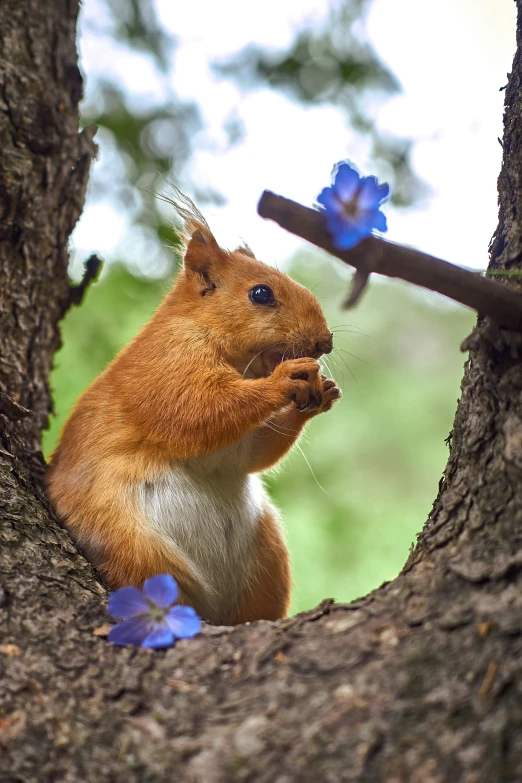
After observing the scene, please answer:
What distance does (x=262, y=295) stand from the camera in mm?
2896

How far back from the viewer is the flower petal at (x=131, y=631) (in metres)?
1.81

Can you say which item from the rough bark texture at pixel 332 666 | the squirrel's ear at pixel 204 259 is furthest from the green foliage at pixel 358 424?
the rough bark texture at pixel 332 666

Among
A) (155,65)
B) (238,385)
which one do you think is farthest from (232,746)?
(155,65)

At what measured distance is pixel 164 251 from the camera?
497 cm

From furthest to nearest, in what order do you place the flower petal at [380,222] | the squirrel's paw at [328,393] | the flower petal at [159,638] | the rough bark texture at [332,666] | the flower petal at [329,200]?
the squirrel's paw at [328,393]
the flower petal at [159,638]
the flower petal at [380,222]
the flower petal at [329,200]
the rough bark texture at [332,666]

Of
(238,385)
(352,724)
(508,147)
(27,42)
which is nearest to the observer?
(352,724)

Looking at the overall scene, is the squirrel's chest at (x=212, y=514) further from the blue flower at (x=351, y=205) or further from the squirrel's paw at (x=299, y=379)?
the blue flower at (x=351, y=205)

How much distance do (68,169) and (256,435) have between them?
1.53 metres

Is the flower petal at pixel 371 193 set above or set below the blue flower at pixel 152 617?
above

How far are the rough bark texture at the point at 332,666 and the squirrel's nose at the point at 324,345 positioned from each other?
809 mm

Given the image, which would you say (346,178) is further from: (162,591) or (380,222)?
(162,591)

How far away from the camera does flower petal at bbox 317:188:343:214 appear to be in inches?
60.3

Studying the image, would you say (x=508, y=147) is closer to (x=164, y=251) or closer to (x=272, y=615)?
(x=272, y=615)

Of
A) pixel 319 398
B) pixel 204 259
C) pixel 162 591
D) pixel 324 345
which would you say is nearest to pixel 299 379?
pixel 319 398
